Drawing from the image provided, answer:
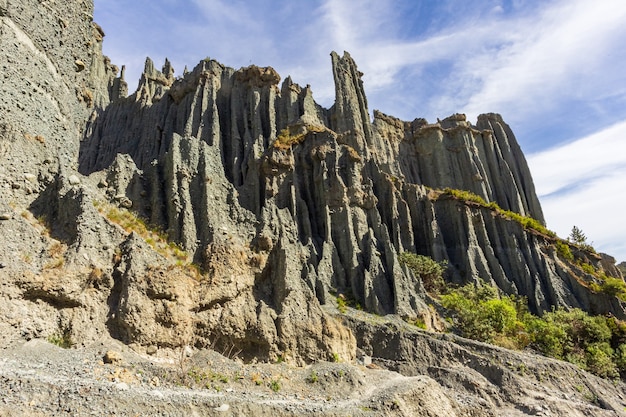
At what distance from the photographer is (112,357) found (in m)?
11.0

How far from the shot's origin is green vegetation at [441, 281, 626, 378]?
90.7 feet

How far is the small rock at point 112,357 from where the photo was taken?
432 inches

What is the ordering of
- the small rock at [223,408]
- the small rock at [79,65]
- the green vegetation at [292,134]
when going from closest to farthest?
1. the small rock at [223,408]
2. the small rock at [79,65]
3. the green vegetation at [292,134]

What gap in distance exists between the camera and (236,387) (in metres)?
12.7

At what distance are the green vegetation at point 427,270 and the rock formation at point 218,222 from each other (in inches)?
95.3

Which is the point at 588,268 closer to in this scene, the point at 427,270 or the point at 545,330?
the point at 545,330

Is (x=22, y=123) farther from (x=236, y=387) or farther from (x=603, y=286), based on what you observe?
(x=603, y=286)

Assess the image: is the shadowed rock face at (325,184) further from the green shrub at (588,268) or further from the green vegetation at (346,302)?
the green shrub at (588,268)

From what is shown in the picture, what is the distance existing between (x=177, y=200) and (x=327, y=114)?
98.9 feet

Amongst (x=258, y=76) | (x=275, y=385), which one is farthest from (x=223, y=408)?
(x=258, y=76)

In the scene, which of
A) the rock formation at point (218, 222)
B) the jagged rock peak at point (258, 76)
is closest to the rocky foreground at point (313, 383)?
the rock formation at point (218, 222)

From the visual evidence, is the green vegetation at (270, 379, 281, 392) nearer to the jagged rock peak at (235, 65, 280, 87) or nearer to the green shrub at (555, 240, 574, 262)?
the green shrub at (555, 240, 574, 262)

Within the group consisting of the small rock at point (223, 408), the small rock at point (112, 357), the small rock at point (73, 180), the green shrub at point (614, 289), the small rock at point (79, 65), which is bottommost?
the small rock at point (223, 408)

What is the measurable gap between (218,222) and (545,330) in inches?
874
